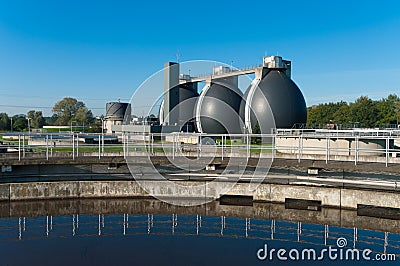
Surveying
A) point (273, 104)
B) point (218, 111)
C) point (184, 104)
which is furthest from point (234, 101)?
point (273, 104)

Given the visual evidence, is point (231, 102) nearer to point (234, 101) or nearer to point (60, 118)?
point (234, 101)

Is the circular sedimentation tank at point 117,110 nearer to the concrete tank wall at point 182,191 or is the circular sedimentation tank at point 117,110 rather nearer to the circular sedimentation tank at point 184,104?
the circular sedimentation tank at point 184,104

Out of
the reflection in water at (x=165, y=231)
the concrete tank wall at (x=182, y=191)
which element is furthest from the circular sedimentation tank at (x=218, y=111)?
the reflection in water at (x=165, y=231)

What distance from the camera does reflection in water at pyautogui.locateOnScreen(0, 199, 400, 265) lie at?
898cm

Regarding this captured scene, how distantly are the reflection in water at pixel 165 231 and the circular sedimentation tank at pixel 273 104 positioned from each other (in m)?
25.6

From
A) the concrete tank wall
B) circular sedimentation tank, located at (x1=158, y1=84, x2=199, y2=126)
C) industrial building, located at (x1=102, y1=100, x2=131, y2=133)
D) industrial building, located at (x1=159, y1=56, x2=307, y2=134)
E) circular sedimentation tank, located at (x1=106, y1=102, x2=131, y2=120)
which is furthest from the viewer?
circular sedimentation tank, located at (x1=106, y1=102, x2=131, y2=120)

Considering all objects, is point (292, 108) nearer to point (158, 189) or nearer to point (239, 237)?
point (158, 189)

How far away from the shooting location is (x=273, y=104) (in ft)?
127

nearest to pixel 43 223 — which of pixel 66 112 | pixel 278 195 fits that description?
pixel 278 195

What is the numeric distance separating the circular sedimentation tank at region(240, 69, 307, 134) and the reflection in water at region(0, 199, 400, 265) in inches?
1009

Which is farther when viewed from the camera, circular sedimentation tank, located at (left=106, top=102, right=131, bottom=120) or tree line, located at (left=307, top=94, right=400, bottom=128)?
circular sedimentation tank, located at (left=106, top=102, right=131, bottom=120)

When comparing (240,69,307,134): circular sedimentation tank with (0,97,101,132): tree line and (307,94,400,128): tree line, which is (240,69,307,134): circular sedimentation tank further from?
(0,97,101,132): tree line

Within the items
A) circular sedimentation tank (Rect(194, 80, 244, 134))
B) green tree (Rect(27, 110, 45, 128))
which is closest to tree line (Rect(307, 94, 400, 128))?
circular sedimentation tank (Rect(194, 80, 244, 134))

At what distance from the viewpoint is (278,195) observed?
1428 cm
